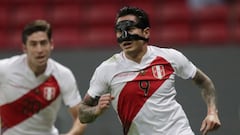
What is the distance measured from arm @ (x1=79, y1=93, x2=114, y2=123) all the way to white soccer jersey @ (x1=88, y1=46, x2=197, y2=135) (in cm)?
6

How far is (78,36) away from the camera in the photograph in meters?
10.0

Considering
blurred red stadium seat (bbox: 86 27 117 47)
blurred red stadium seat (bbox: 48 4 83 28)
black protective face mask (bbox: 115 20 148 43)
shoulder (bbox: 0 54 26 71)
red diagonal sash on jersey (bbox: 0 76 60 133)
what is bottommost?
blurred red stadium seat (bbox: 86 27 117 47)

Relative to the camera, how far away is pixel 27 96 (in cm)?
627

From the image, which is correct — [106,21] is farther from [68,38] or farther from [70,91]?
[70,91]

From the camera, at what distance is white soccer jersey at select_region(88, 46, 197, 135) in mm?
5023

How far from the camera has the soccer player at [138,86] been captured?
502 cm

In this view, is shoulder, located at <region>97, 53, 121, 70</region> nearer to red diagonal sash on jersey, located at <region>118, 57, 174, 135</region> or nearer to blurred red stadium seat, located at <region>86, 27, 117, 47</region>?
red diagonal sash on jersey, located at <region>118, 57, 174, 135</region>

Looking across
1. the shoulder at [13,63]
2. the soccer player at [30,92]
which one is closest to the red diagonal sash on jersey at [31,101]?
the soccer player at [30,92]

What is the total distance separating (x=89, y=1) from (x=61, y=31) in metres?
0.65

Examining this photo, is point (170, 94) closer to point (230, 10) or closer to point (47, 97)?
point (47, 97)

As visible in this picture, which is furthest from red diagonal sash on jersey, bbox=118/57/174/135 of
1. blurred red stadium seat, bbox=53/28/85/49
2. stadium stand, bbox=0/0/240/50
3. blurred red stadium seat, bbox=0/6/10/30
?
blurred red stadium seat, bbox=0/6/10/30

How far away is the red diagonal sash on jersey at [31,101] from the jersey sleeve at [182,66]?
4.57ft

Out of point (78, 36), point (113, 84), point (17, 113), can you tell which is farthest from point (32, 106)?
point (78, 36)

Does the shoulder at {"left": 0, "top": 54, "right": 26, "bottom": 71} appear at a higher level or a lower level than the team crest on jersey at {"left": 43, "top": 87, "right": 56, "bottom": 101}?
higher
